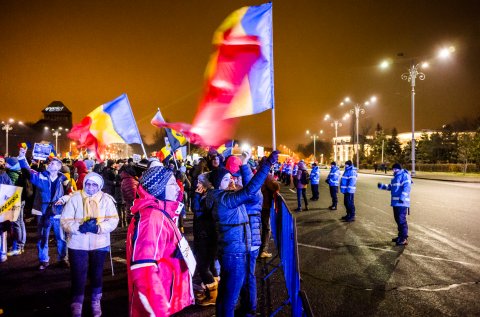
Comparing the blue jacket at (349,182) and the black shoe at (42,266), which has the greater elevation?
the blue jacket at (349,182)

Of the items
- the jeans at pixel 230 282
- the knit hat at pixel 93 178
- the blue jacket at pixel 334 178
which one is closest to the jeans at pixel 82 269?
the knit hat at pixel 93 178

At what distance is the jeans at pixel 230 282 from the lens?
3.67 m

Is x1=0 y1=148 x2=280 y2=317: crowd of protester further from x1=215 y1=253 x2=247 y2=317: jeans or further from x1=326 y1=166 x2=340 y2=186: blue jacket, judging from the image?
x1=326 y1=166 x2=340 y2=186: blue jacket

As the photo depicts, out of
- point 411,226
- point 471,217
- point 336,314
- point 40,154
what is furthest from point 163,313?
point 471,217

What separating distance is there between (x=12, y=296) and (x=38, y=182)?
6.73 feet

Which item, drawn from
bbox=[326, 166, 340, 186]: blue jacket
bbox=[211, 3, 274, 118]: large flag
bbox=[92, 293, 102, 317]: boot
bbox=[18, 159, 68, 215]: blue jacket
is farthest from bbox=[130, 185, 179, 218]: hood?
bbox=[326, 166, 340, 186]: blue jacket

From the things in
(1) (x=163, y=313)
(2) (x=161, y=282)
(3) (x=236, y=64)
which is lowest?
(1) (x=163, y=313)

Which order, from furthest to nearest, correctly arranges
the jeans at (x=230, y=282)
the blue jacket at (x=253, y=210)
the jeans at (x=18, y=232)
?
the jeans at (x=18, y=232) < the blue jacket at (x=253, y=210) < the jeans at (x=230, y=282)

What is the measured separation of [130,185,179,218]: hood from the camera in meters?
2.81

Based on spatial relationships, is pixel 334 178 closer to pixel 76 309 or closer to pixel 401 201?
pixel 401 201

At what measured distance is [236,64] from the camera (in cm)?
617

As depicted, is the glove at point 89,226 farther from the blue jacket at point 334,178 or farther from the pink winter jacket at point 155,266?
the blue jacket at point 334,178

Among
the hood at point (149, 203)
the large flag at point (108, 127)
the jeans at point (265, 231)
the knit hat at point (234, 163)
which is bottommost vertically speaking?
the jeans at point (265, 231)

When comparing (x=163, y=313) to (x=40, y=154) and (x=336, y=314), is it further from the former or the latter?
(x=40, y=154)
